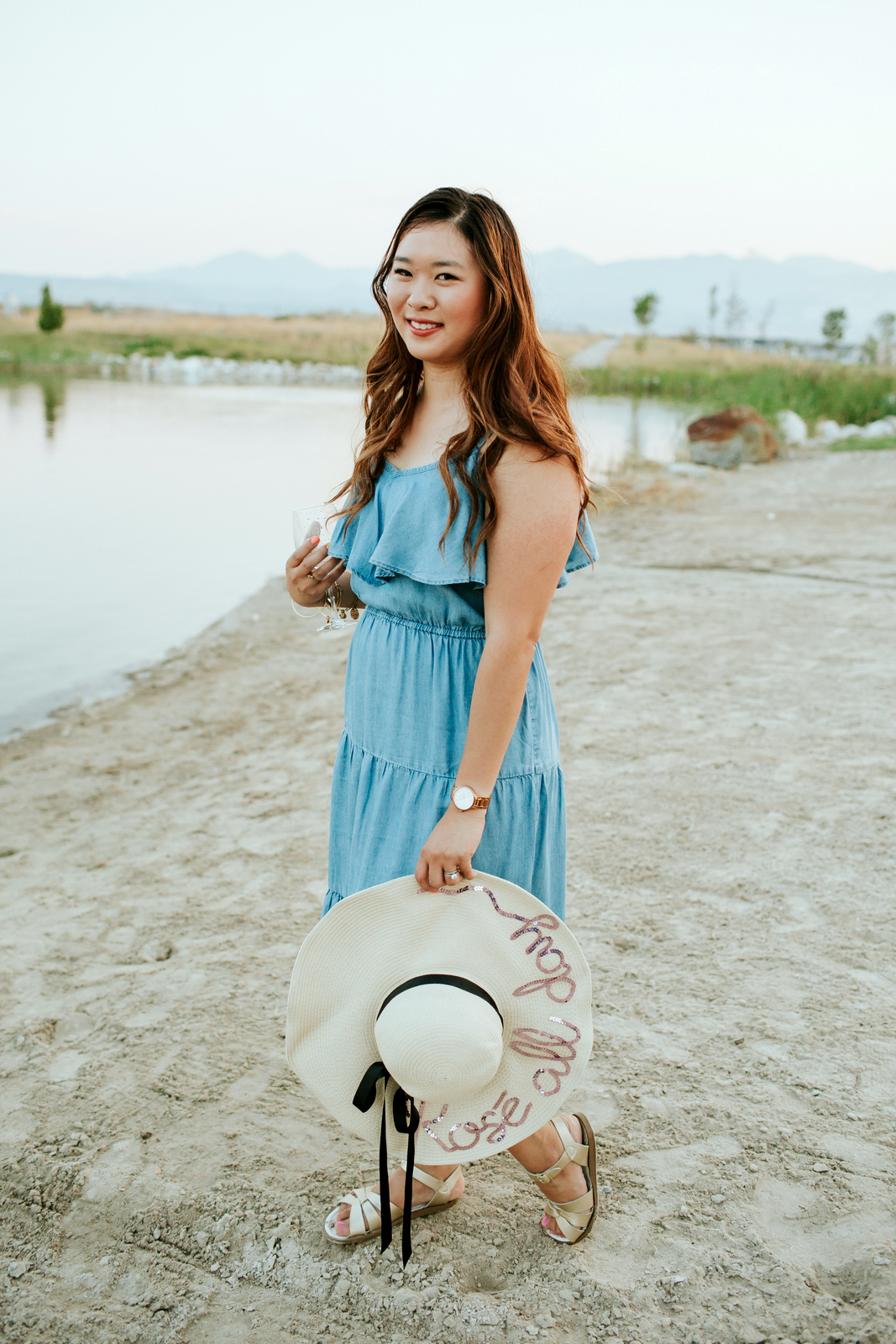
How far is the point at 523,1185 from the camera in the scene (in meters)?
1.98

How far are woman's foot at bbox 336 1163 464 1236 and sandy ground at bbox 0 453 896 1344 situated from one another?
48 millimetres

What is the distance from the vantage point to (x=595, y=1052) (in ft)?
7.75

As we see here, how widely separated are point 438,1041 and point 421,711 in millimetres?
503

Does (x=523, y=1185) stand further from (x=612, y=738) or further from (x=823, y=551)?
(x=823, y=551)

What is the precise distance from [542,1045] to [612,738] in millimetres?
2663

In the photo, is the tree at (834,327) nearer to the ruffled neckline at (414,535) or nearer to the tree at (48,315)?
the tree at (48,315)

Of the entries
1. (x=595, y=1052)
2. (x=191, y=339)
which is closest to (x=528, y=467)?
(x=595, y=1052)

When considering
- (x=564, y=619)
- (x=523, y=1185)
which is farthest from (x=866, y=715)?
(x=523, y=1185)

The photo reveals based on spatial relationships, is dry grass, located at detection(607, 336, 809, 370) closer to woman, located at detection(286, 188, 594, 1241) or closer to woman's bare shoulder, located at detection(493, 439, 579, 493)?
woman, located at detection(286, 188, 594, 1241)

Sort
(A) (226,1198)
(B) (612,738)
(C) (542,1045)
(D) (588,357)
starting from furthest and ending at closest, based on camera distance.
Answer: (D) (588,357) < (B) (612,738) < (A) (226,1198) < (C) (542,1045)

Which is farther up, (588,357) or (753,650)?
(588,357)

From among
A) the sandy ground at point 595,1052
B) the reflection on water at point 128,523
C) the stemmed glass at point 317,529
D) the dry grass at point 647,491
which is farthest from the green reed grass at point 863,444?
the stemmed glass at point 317,529

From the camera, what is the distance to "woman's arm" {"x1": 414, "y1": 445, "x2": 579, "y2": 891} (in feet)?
4.72

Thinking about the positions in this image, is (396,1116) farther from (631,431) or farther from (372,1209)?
(631,431)
